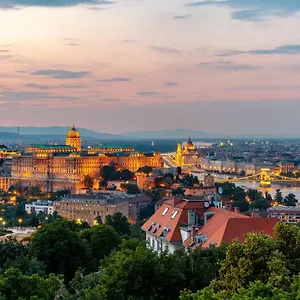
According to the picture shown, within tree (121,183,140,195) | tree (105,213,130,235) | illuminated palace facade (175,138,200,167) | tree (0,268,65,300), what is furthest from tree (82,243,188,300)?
illuminated palace facade (175,138,200,167)

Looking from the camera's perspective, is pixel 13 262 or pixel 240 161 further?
pixel 240 161

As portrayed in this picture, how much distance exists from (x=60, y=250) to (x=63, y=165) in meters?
45.1

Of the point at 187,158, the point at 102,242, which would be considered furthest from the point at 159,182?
the point at 187,158

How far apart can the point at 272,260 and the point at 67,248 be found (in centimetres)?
834

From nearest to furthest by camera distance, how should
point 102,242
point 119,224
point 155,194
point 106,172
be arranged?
point 102,242 < point 119,224 < point 155,194 < point 106,172

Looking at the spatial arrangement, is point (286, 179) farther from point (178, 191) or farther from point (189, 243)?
point (189, 243)

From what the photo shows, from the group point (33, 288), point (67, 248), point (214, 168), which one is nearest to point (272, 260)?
point (33, 288)

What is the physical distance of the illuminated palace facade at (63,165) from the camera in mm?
60000

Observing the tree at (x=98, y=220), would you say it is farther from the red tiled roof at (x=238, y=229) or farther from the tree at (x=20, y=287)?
the tree at (x=20, y=287)

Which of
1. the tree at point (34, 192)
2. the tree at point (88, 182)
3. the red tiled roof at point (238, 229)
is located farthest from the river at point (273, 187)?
the red tiled roof at point (238, 229)

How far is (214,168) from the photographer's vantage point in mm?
98250

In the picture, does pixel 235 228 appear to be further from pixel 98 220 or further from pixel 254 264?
pixel 98 220

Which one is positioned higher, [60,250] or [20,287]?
[20,287]

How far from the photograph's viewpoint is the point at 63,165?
6103cm
